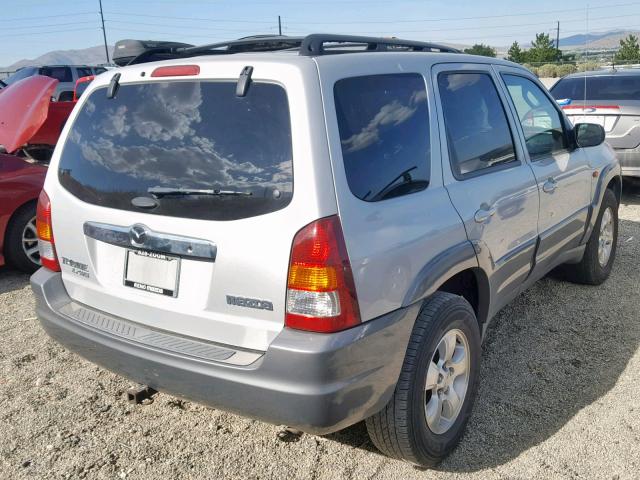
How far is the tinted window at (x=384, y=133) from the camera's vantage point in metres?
2.33

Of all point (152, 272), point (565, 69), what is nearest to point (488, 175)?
point (152, 272)

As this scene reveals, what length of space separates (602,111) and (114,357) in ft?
22.8

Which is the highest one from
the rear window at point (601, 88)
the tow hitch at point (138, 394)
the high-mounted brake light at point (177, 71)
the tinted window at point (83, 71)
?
the high-mounted brake light at point (177, 71)

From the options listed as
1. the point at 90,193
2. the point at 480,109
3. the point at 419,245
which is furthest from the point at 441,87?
the point at 90,193

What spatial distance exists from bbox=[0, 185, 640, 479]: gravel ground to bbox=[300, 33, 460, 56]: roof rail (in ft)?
6.03

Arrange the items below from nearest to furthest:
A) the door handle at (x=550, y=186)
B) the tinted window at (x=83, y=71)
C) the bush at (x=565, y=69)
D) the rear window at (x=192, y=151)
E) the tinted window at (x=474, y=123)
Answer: the rear window at (x=192, y=151), the tinted window at (x=474, y=123), the door handle at (x=550, y=186), the tinted window at (x=83, y=71), the bush at (x=565, y=69)

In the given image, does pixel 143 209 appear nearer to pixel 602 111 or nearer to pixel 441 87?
pixel 441 87

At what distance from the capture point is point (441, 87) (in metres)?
2.96

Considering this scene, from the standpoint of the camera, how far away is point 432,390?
9.08ft

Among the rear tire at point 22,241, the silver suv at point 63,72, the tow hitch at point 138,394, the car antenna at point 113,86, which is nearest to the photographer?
the car antenna at point 113,86

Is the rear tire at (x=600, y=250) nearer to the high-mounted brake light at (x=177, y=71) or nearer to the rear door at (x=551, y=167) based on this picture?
the rear door at (x=551, y=167)

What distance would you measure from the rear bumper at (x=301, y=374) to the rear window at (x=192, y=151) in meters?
0.55

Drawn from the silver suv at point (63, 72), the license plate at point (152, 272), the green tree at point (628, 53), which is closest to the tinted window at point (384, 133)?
the license plate at point (152, 272)

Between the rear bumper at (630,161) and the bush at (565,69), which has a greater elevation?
the rear bumper at (630,161)
